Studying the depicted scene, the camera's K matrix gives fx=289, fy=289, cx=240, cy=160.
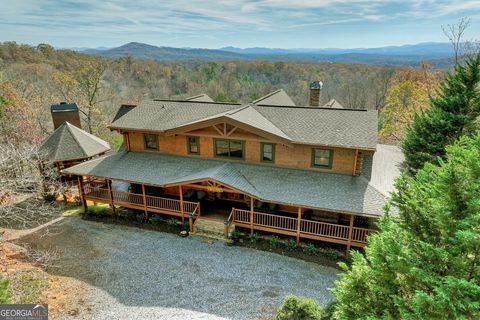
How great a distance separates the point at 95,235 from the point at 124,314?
7244 millimetres

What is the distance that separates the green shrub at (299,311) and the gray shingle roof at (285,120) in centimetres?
828

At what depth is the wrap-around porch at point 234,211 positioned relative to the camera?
15.2 metres

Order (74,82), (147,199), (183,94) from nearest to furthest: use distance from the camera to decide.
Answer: (147,199) → (74,82) → (183,94)

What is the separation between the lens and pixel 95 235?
17.3 m

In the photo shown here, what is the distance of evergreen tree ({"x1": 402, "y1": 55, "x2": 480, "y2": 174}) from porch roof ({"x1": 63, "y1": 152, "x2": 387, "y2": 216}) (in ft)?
16.1

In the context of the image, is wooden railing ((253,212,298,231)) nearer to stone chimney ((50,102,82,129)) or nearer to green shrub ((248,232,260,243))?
green shrub ((248,232,260,243))

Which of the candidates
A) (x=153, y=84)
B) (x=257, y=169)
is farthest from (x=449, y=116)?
(x=153, y=84)

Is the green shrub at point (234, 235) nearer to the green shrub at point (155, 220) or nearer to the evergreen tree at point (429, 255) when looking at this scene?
the green shrub at point (155, 220)

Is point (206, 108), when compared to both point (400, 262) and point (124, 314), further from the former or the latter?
point (400, 262)

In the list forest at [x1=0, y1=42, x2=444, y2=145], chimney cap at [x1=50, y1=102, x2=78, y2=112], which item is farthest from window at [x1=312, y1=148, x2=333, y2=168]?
chimney cap at [x1=50, y1=102, x2=78, y2=112]

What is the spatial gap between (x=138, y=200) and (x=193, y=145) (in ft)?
16.5

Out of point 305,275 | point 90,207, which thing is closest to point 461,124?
point 305,275

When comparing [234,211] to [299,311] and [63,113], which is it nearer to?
[299,311]

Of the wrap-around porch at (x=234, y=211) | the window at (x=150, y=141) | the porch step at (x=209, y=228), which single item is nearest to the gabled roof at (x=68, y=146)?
the wrap-around porch at (x=234, y=211)
